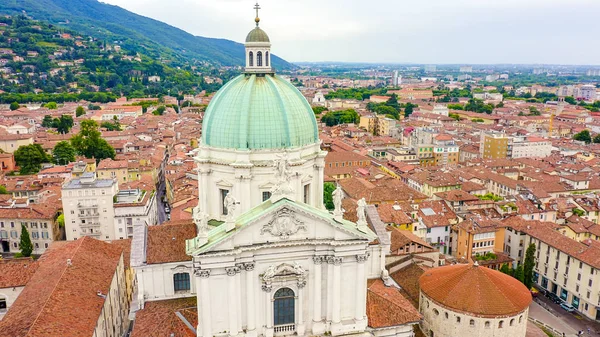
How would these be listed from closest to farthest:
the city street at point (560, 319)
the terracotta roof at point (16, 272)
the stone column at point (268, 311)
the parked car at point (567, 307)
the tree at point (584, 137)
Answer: the stone column at point (268, 311) < the terracotta roof at point (16, 272) < the city street at point (560, 319) < the parked car at point (567, 307) < the tree at point (584, 137)

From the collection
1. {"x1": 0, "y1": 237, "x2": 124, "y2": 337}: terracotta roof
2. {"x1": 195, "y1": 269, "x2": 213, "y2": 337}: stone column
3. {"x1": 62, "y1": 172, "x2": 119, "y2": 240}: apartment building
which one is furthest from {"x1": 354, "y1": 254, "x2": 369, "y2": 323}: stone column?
{"x1": 62, "y1": 172, "x2": 119, "y2": 240}: apartment building

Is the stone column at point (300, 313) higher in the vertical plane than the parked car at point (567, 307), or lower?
higher

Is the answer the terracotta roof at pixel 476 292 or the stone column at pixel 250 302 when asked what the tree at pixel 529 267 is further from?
the stone column at pixel 250 302

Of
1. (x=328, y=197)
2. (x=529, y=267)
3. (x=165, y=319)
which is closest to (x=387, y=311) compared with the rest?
(x=165, y=319)

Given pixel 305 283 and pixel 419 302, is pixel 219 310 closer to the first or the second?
pixel 305 283

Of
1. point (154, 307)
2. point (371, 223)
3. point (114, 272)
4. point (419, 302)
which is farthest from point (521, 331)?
point (114, 272)

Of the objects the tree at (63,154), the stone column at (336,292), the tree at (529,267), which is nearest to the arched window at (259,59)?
the stone column at (336,292)
